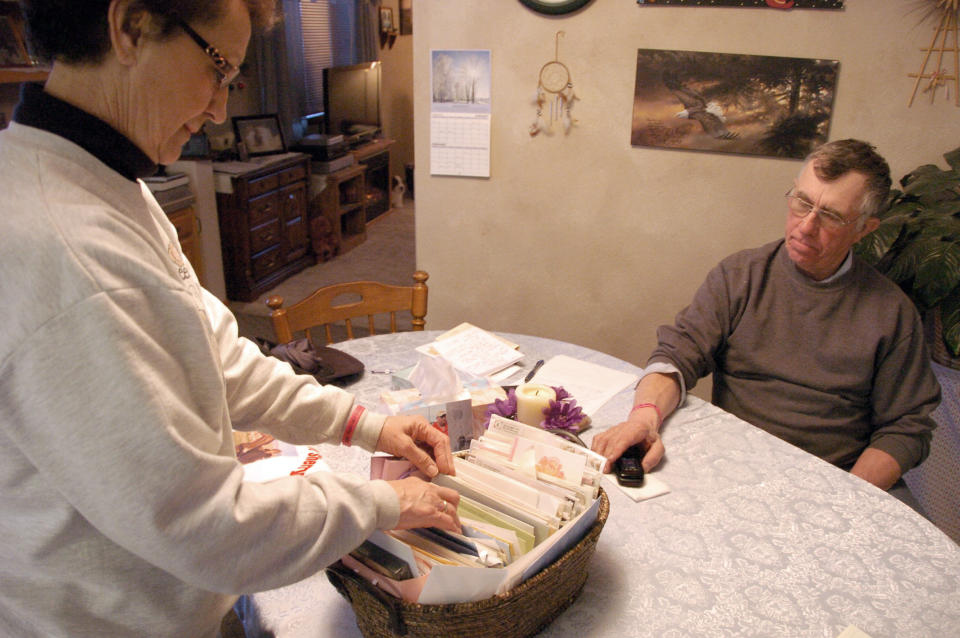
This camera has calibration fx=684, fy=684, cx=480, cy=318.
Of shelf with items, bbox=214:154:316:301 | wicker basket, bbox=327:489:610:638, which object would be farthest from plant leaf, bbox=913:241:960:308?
shelf with items, bbox=214:154:316:301

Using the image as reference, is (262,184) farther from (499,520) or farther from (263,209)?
(499,520)

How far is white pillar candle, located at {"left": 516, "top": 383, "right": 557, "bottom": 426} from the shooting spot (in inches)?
56.8

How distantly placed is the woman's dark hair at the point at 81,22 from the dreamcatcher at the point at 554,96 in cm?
206

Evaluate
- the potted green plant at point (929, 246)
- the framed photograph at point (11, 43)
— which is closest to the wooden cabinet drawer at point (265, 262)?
the framed photograph at point (11, 43)

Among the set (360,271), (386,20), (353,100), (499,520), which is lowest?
(360,271)

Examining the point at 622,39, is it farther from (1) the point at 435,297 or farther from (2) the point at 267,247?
(2) the point at 267,247

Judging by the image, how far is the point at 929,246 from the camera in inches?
80.3

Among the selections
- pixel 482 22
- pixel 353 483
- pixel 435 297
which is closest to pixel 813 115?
pixel 482 22

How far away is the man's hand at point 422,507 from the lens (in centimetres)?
88

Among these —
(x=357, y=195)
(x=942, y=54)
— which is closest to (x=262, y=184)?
(x=357, y=195)

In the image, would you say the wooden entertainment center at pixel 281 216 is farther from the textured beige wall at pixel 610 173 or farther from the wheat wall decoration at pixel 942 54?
the wheat wall decoration at pixel 942 54

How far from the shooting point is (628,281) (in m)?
2.81

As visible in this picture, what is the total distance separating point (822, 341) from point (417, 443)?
117 centimetres

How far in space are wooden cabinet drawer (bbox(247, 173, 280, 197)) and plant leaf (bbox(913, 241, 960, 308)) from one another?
3716 mm
